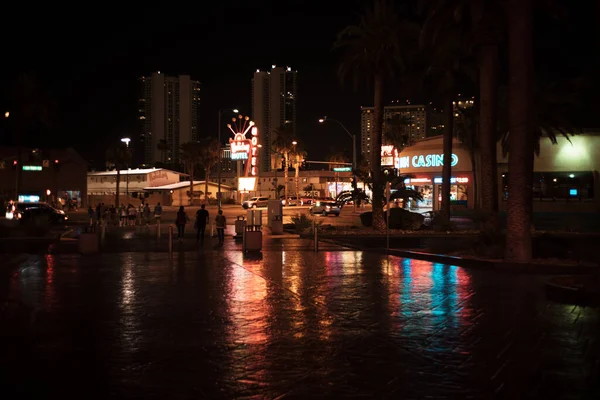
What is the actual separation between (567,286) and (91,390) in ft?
31.2

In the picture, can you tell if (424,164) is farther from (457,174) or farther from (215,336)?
(215,336)

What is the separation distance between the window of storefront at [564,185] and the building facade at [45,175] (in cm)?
5141

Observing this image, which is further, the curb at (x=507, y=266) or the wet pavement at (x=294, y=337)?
the curb at (x=507, y=266)

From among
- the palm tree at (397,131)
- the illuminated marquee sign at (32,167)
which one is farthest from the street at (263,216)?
the palm tree at (397,131)

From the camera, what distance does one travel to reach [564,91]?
49688 millimetres

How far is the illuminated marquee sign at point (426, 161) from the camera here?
63.9m

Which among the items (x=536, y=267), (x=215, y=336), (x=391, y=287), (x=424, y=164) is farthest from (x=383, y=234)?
(x=424, y=164)

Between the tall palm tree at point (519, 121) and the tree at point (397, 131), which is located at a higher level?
the tree at point (397, 131)

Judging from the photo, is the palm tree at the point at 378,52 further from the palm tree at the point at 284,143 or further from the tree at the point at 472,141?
the palm tree at the point at 284,143

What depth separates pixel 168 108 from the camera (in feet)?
556

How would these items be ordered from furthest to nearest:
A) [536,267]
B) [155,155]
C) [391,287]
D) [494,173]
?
1. [155,155]
2. [494,173]
3. [536,267]
4. [391,287]

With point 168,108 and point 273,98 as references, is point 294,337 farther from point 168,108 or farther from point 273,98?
point 168,108

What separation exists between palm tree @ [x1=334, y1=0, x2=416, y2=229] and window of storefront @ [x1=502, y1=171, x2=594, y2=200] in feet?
102

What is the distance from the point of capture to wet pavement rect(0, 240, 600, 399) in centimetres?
668
